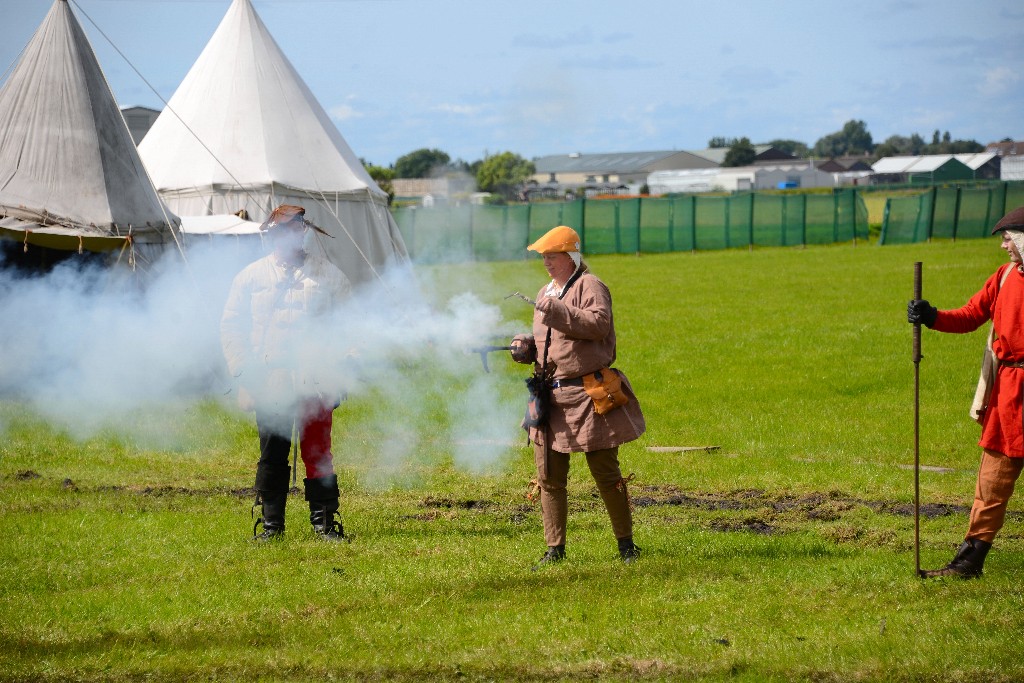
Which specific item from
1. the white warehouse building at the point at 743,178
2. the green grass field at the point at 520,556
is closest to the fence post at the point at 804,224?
the green grass field at the point at 520,556

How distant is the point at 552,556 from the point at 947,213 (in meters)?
34.6

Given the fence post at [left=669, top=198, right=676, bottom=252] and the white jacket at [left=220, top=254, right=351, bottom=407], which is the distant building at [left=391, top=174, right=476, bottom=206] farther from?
the white jacket at [left=220, top=254, right=351, bottom=407]

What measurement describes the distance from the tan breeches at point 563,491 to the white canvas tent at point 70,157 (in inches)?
287

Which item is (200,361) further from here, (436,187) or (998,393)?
(436,187)

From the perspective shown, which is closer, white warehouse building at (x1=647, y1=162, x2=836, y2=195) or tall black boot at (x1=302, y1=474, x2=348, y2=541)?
tall black boot at (x1=302, y1=474, x2=348, y2=541)

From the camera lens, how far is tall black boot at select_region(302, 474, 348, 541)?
659 centimetres

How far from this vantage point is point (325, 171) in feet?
57.9

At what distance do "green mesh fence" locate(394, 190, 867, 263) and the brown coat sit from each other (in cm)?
3133

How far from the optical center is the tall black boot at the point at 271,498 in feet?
21.5

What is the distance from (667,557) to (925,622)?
1.56 metres

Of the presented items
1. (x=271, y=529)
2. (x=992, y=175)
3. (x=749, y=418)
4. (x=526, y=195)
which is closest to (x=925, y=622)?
(x=271, y=529)

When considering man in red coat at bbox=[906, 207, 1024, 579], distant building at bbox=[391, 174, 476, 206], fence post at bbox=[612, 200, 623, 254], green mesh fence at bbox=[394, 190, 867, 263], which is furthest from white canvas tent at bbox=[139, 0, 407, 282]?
fence post at bbox=[612, 200, 623, 254]

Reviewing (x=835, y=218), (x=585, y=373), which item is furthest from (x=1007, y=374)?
(x=835, y=218)

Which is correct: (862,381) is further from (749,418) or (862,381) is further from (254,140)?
(254,140)
